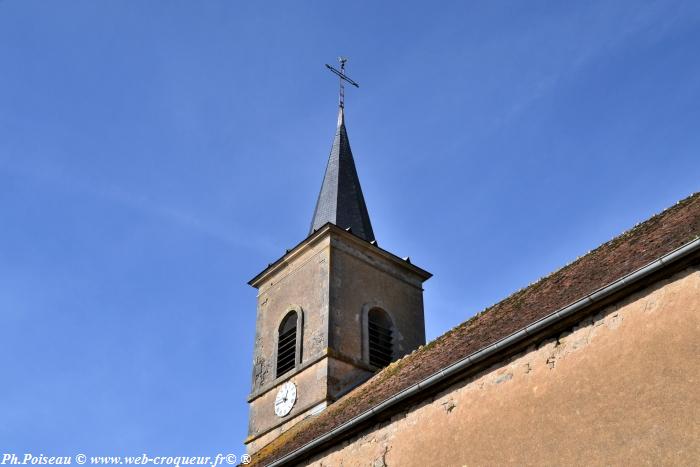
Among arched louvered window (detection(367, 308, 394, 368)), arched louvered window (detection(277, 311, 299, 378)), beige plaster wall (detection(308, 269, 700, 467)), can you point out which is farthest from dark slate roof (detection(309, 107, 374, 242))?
beige plaster wall (detection(308, 269, 700, 467))

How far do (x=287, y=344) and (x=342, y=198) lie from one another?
156 inches

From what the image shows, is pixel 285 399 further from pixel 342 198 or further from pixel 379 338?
pixel 342 198

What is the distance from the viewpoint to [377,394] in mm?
10695

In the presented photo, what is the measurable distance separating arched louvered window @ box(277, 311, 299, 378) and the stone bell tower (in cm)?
2

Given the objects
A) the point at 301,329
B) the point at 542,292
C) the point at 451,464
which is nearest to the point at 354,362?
the point at 301,329

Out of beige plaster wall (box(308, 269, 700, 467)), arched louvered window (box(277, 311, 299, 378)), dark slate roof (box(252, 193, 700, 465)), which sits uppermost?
arched louvered window (box(277, 311, 299, 378))

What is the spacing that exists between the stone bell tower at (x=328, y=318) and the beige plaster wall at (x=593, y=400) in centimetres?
615

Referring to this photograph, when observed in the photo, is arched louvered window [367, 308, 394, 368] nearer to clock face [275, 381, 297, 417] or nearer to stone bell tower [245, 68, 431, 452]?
stone bell tower [245, 68, 431, 452]

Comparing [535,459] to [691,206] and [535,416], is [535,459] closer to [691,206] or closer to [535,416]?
[535,416]

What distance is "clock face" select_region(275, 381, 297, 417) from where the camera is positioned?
14.9 meters

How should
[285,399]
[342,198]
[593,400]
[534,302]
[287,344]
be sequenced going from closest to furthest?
[593,400]
[534,302]
[285,399]
[287,344]
[342,198]

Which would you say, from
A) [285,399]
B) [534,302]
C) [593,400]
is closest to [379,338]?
[285,399]

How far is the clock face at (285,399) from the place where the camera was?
1490 centimetres

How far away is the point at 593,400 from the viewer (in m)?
6.98
